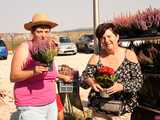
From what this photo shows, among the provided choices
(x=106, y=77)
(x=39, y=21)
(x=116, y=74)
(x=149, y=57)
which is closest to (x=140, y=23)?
(x=149, y=57)

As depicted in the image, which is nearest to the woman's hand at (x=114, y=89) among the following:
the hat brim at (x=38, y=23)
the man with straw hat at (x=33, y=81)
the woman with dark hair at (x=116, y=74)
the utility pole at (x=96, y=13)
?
the woman with dark hair at (x=116, y=74)

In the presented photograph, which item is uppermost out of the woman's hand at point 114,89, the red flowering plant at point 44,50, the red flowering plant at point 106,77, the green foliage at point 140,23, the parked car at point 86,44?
the green foliage at point 140,23

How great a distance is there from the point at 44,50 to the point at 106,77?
0.61 m

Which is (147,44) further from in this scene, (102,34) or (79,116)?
(79,116)

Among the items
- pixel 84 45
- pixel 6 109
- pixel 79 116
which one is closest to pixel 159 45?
pixel 79 116

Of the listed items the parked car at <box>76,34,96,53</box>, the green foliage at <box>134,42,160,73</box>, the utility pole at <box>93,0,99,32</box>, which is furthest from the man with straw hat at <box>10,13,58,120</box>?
the parked car at <box>76,34,96,53</box>

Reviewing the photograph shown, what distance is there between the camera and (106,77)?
400 centimetres

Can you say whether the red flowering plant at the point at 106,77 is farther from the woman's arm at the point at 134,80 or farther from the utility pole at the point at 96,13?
the utility pole at the point at 96,13

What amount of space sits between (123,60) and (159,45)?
57cm

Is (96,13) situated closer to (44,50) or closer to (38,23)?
(38,23)

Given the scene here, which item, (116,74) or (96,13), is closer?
(116,74)

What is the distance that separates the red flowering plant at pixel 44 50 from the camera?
12.7 ft

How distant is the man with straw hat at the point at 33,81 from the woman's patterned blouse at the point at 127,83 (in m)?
0.40

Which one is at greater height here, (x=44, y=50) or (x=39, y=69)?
Answer: (x=44, y=50)
